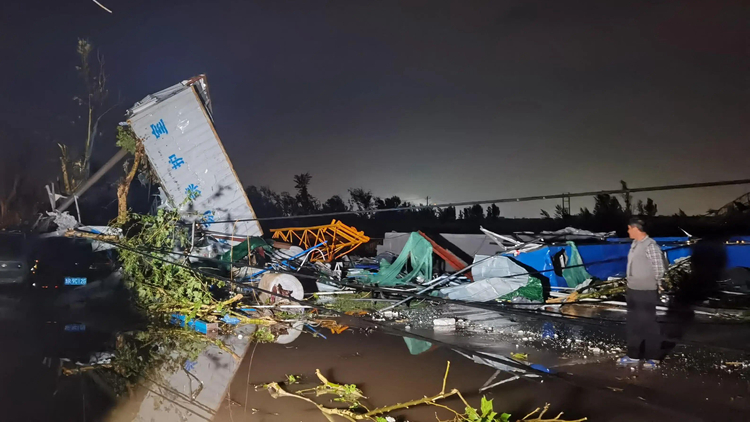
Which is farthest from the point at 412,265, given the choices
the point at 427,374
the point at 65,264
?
the point at 65,264

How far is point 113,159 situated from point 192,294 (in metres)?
6.52

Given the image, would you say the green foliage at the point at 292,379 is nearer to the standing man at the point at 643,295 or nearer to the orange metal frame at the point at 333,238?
the standing man at the point at 643,295

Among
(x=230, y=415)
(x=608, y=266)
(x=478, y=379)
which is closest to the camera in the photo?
(x=230, y=415)

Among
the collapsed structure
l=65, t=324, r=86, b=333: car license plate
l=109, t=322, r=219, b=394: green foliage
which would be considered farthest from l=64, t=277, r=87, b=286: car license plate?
l=109, t=322, r=219, b=394: green foliage

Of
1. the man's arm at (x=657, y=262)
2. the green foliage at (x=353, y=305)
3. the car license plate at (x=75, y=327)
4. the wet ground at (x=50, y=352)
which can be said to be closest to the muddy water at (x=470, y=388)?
the man's arm at (x=657, y=262)

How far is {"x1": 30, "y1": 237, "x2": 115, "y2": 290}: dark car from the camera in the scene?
396 inches

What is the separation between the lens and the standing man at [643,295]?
562 centimetres

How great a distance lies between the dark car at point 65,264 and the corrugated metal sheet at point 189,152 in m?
2.49

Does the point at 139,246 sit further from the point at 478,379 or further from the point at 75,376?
the point at 478,379

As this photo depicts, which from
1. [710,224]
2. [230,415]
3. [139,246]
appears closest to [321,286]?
[139,246]

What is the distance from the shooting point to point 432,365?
239 inches

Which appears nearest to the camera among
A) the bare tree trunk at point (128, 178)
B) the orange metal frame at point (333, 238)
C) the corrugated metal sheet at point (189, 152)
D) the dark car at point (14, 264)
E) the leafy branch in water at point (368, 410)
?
the leafy branch in water at point (368, 410)

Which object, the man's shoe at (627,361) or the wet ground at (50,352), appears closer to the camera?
the wet ground at (50,352)

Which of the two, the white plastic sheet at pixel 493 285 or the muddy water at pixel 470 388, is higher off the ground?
the white plastic sheet at pixel 493 285
